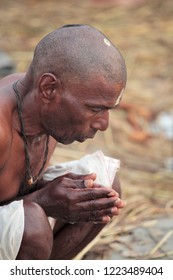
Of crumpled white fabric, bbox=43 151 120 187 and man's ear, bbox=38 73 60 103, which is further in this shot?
crumpled white fabric, bbox=43 151 120 187

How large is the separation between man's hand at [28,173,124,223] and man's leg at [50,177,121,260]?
248 millimetres

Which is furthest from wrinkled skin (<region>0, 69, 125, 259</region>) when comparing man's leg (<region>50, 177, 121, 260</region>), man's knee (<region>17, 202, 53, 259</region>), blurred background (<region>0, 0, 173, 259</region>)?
blurred background (<region>0, 0, 173, 259</region>)

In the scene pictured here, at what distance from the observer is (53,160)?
17.6 feet

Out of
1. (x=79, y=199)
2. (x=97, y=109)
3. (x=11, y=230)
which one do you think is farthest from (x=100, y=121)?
(x=11, y=230)

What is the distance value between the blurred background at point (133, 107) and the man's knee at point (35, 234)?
88 centimetres

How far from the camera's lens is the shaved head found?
3.24m

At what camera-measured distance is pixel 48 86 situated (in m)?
3.30

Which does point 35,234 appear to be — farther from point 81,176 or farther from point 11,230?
point 81,176

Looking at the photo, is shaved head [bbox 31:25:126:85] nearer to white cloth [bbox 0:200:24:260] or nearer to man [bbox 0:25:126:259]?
man [bbox 0:25:126:259]

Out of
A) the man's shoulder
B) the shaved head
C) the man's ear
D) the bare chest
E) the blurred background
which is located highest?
the shaved head

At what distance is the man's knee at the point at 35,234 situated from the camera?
3.35m

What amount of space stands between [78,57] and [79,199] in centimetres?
59
